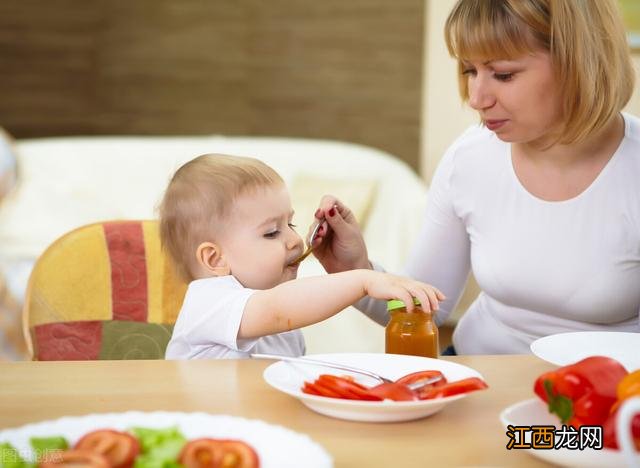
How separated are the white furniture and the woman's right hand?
1882 millimetres

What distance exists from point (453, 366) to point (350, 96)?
383cm

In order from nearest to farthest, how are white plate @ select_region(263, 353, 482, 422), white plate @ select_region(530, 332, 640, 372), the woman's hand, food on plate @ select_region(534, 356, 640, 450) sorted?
food on plate @ select_region(534, 356, 640, 450), white plate @ select_region(263, 353, 482, 422), white plate @ select_region(530, 332, 640, 372), the woman's hand

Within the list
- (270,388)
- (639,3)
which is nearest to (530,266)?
(270,388)

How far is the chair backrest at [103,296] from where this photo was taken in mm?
1587

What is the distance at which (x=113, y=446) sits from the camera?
2.60ft

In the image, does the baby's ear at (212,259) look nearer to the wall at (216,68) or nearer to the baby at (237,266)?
the baby at (237,266)

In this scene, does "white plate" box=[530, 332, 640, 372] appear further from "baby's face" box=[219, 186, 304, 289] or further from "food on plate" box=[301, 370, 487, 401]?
"baby's face" box=[219, 186, 304, 289]

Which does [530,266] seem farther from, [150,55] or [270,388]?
[150,55]

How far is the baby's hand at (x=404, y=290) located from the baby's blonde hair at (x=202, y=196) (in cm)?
31

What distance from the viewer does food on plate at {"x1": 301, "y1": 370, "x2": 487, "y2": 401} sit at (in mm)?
993

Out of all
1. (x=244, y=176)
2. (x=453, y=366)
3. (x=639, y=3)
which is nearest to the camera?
(x=453, y=366)

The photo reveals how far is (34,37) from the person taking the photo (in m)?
5.02

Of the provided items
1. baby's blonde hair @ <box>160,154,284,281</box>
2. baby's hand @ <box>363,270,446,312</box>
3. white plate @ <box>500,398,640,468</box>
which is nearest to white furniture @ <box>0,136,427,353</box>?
baby's blonde hair @ <box>160,154,284,281</box>

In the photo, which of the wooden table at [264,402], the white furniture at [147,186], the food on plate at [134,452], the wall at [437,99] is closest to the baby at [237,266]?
the wooden table at [264,402]
